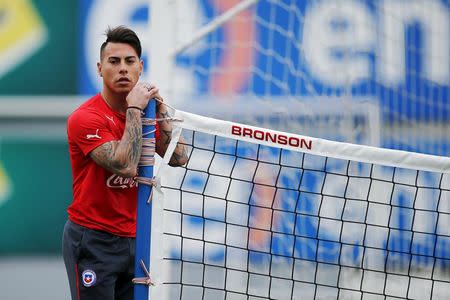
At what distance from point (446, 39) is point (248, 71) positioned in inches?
72.4

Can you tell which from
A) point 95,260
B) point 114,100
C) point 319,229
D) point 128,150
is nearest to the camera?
point 128,150

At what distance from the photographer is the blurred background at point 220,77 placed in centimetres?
814

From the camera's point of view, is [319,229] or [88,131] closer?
[88,131]

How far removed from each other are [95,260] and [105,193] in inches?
14.0

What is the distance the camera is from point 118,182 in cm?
529

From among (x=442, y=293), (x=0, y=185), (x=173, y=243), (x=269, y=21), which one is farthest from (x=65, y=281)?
(x=442, y=293)

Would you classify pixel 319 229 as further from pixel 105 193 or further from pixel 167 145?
pixel 105 193

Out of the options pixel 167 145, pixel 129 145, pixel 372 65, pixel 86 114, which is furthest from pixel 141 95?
pixel 372 65

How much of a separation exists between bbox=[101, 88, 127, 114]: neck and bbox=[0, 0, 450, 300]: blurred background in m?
1.26

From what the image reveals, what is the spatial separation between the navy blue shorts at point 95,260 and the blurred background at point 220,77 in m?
1.63

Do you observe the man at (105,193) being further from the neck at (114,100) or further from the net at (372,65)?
the net at (372,65)

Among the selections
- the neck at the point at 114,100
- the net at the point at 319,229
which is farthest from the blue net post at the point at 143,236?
the net at the point at 319,229

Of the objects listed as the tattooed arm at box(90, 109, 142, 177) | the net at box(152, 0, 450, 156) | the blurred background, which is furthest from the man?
the net at box(152, 0, 450, 156)

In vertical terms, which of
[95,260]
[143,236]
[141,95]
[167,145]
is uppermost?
[141,95]
